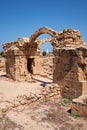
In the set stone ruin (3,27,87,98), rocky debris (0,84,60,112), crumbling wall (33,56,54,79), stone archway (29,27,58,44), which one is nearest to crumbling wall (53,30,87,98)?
stone ruin (3,27,87,98)

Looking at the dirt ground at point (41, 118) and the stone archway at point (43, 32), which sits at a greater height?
the stone archway at point (43, 32)

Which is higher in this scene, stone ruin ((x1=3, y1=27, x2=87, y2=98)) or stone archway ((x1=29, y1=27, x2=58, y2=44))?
stone archway ((x1=29, y1=27, x2=58, y2=44))

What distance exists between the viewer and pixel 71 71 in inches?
306

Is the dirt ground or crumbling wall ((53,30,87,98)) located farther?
crumbling wall ((53,30,87,98))

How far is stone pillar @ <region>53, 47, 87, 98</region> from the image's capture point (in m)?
7.27

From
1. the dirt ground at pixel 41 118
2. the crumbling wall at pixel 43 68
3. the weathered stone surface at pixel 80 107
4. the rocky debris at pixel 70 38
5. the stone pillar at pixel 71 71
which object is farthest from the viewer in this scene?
the crumbling wall at pixel 43 68

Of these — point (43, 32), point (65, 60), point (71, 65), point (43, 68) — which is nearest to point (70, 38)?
point (65, 60)

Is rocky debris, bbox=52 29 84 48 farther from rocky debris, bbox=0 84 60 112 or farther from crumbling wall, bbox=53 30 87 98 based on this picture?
rocky debris, bbox=0 84 60 112

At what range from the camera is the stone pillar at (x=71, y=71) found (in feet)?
23.9

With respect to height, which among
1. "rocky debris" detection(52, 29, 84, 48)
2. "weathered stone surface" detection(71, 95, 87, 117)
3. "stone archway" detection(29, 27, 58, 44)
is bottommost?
"weathered stone surface" detection(71, 95, 87, 117)

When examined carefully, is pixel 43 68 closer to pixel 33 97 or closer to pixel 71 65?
pixel 71 65

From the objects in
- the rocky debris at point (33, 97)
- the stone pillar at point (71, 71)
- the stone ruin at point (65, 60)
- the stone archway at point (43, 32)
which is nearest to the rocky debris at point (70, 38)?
the stone ruin at point (65, 60)

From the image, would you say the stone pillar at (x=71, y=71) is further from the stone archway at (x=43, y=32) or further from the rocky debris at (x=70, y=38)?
the stone archway at (x=43, y=32)

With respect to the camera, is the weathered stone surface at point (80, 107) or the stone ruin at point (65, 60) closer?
the weathered stone surface at point (80, 107)
